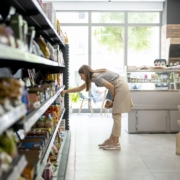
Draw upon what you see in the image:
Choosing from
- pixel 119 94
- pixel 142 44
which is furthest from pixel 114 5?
pixel 119 94

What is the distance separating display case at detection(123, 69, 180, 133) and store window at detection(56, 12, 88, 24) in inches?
162

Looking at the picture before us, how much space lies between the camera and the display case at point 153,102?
6.26 metres

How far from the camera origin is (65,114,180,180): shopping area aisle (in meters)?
3.70

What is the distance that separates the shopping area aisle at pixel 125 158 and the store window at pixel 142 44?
4286 mm

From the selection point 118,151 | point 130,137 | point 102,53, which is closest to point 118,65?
point 102,53

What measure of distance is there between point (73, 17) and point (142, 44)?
2467 mm

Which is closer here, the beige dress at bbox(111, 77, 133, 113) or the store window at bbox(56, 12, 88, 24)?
the beige dress at bbox(111, 77, 133, 113)

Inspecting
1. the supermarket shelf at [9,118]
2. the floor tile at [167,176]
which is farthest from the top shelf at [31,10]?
the floor tile at [167,176]

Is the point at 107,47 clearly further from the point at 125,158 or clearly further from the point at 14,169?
the point at 14,169

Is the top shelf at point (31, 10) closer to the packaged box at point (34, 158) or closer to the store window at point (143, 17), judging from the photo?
the packaged box at point (34, 158)

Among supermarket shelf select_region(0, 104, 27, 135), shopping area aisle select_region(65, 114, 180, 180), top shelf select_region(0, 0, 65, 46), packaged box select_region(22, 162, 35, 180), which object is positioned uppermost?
top shelf select_region(0, 0, 65, 46)

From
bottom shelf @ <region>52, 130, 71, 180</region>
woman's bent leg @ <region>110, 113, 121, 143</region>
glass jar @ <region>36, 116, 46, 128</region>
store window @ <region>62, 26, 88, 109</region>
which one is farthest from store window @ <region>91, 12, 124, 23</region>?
glass jar @ <region>36, 116, 46, 128</region>

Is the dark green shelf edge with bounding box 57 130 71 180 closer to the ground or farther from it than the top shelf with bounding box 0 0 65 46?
closer to the ground

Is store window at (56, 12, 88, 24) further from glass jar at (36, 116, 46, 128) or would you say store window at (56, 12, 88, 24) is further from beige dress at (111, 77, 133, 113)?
glass jar at (36, 116, 46, 128)
